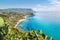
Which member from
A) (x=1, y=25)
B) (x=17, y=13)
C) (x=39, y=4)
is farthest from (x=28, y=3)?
(x=1, y=25)

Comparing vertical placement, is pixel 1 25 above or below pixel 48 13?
above

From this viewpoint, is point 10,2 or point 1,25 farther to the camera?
point 10,2

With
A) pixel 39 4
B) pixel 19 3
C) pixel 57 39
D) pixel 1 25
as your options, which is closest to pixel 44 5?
pixel 39 4

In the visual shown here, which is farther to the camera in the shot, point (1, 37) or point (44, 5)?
point (44, 5)

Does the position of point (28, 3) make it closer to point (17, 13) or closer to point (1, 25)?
point (17, 13)

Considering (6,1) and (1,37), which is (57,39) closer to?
(6,1)

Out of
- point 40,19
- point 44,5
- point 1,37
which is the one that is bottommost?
point 40,19

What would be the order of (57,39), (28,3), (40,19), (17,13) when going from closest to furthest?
(57,39), (17,13), (28,3), (40,19)

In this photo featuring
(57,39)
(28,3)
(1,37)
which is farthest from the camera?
(28,3)

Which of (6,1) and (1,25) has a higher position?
(1,25)
